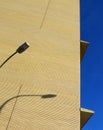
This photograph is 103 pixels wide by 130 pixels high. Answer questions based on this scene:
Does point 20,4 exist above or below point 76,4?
above

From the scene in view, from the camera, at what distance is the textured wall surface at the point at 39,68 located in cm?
1084

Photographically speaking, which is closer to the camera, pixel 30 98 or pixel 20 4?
pixel 30 98

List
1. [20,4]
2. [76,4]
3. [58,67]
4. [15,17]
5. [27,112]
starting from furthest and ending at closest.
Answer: [76,4]
[20,4]
[15,17]
[58,67]
[27,112]

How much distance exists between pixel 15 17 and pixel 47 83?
4.15m

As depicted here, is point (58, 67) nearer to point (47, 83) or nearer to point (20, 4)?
point (47, 83)

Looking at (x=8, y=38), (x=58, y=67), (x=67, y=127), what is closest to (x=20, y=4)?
(x=8, y=38)

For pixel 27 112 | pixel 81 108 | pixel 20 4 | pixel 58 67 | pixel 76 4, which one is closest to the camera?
pixel 27 112

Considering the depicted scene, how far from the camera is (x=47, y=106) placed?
11211 mm

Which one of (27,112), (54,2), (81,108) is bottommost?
(81,108)

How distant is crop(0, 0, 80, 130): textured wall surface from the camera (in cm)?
1084

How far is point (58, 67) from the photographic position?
1256 cm

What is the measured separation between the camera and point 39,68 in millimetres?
12266

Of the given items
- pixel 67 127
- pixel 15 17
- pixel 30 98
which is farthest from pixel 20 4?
pixel 67 127

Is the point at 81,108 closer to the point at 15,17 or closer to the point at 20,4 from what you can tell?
the point at 15,17
